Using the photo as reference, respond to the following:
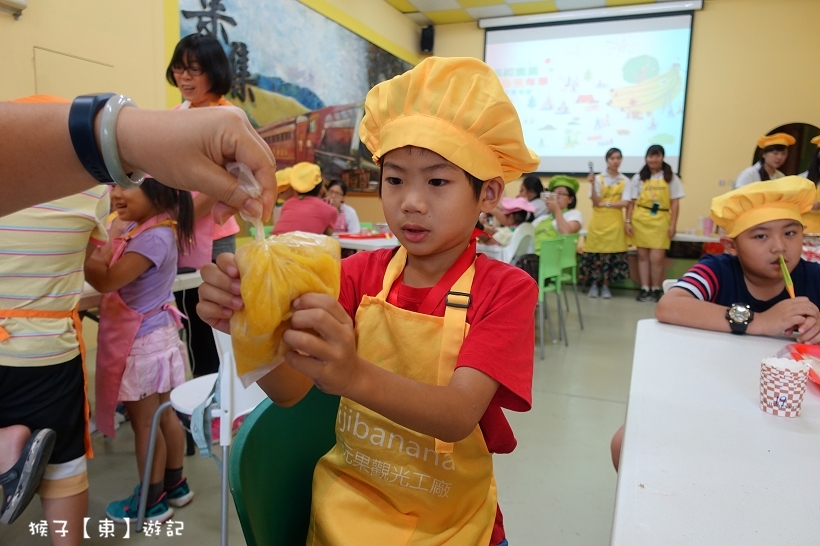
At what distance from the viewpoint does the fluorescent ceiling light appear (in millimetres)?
7312

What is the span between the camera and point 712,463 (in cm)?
83

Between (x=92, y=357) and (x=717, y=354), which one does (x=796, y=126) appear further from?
(x=92, y=357)

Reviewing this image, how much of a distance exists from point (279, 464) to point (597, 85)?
8296 mm

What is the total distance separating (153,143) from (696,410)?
43.1 inches

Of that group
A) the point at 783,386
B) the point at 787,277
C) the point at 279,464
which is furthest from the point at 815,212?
the point at 279,464

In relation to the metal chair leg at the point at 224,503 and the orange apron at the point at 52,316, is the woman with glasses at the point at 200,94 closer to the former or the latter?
the orange apron at the point at 52,316

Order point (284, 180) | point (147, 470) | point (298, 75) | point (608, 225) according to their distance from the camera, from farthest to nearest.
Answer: point (608, 225), point (298, 75), point (284, 180), point (147, 470)

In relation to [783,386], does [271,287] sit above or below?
above

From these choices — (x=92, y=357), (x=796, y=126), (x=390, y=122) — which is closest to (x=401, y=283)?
(x=390, y=122)

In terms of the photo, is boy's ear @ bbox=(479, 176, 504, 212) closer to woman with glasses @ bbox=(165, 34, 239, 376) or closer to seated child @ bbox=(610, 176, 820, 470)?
seated child @ bbox=(610, 176, 820, 470)

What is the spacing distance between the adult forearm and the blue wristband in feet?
0.04

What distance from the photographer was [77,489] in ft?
5.51

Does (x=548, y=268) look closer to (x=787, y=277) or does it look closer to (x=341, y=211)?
(x=341, y=211)

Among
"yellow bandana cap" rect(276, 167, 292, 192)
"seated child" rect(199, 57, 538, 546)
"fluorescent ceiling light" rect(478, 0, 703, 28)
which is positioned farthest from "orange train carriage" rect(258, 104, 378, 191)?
"seated child" rect(199, 57, 538, 546)
